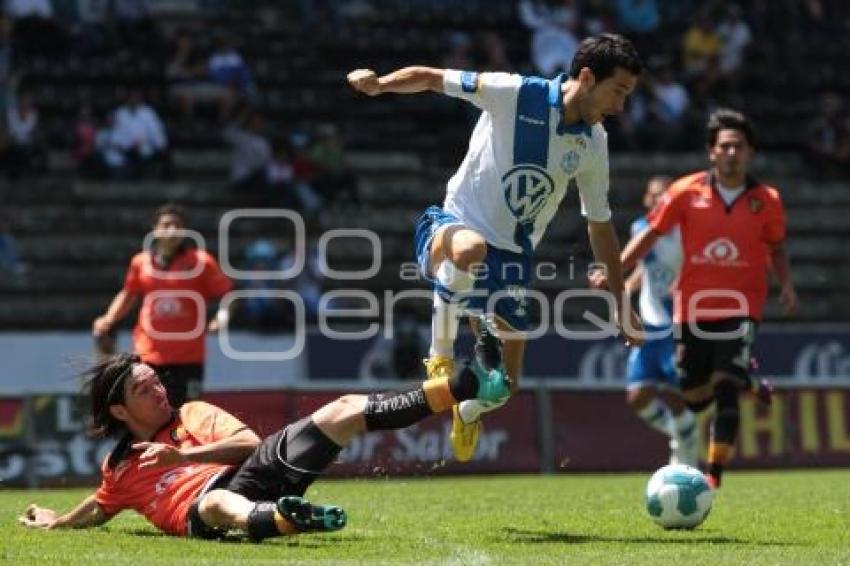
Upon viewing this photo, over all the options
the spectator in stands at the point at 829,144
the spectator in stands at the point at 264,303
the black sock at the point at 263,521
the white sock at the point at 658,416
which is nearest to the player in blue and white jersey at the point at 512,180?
the black sock at the point at 263,521

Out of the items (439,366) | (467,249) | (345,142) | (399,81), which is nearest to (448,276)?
(439,366)

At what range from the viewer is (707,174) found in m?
15.1

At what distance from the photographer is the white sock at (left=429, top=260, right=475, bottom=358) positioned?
1150cm

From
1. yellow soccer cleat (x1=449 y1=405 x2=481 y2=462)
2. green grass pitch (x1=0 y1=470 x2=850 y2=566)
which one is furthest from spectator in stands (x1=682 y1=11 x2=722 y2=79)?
yellow soccer cleat (x1=449 y1=405 x2=481 y2=462)

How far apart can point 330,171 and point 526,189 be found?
15.3 meters

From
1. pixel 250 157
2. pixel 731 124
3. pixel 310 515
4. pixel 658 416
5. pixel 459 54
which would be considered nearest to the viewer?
pixel 310 515

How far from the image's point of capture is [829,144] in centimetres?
2991

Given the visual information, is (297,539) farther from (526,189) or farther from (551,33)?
(551,33)

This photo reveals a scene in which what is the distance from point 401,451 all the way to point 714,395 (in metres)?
6.11

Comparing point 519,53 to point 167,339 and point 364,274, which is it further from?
point 167,339

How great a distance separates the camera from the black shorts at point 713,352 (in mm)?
14570

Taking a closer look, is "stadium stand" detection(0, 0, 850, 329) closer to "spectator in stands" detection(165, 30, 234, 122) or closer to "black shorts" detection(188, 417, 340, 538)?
"spectator in stands" detection(165, 30, 234, 122)

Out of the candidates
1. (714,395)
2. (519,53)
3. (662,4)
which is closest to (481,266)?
(714,395)

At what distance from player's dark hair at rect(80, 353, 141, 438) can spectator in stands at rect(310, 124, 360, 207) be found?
1638 cm
